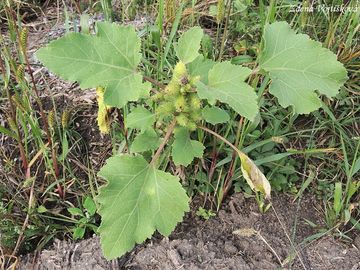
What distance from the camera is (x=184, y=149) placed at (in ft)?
5.08

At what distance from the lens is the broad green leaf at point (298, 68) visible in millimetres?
1485

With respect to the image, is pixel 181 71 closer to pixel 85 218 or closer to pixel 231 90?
pixel 231 90

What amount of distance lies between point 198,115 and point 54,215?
0.75m

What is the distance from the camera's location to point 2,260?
1752 mm

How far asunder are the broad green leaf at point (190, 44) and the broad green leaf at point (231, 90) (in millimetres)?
114

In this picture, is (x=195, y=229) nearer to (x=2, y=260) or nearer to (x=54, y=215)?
(x=54, y=215)

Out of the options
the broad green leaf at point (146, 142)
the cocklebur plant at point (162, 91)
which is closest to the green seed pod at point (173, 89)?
the cocklebur plant at point (162, 91)

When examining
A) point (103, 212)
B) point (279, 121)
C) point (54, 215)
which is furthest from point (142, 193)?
point (279, 121)

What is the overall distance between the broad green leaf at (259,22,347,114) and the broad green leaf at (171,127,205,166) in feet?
0.99

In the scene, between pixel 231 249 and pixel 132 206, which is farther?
pixel 231 249

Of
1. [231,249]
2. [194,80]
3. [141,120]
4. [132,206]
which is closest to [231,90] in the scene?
[194,80]

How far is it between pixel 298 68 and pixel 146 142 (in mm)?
545

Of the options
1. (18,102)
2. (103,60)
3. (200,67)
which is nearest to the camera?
(103,60)

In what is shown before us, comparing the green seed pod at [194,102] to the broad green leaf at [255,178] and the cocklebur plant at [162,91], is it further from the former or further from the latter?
the broad green leaf at [255,178]
